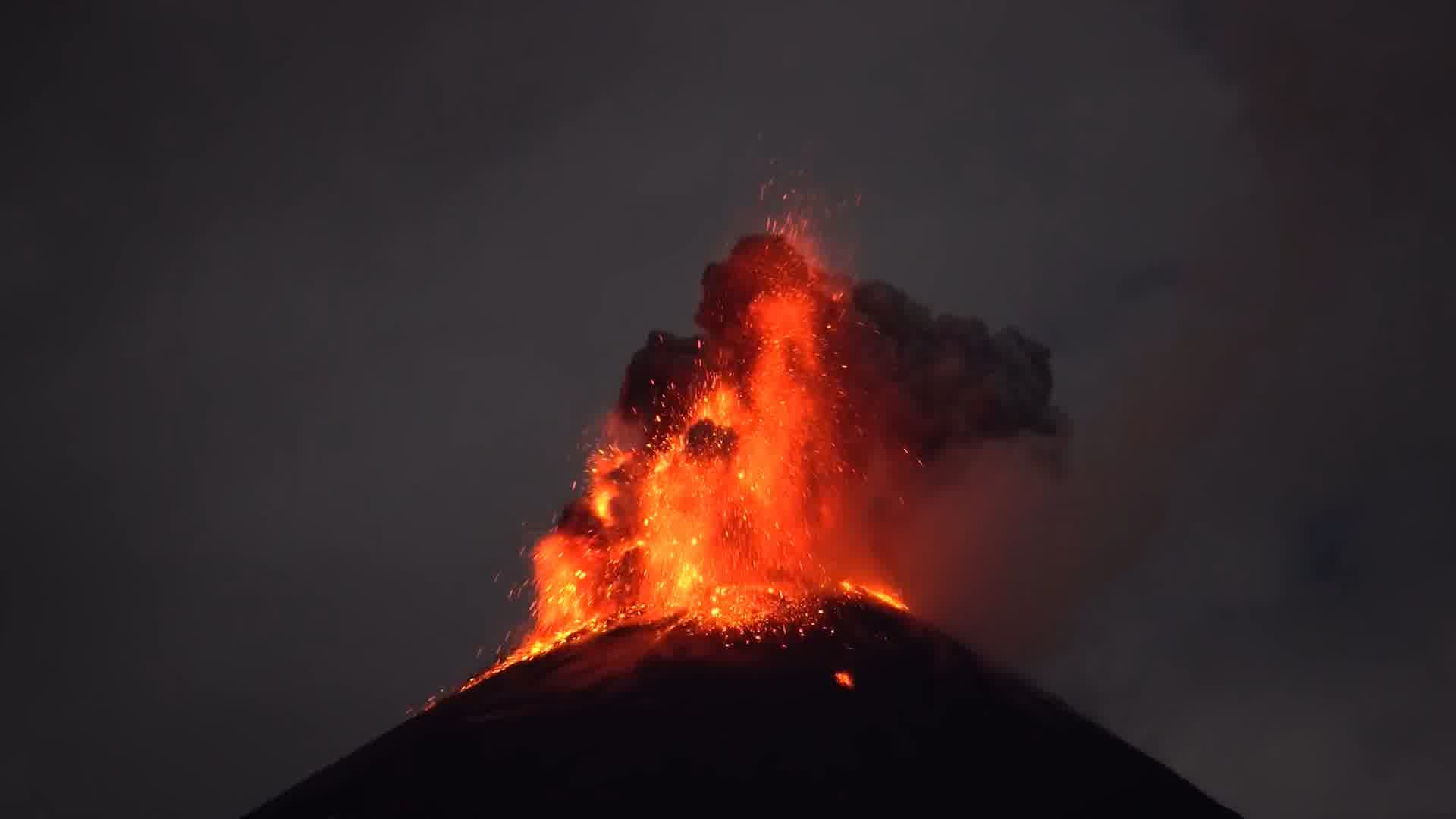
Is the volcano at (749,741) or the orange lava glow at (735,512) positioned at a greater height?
the orange lava glow at (735,512)

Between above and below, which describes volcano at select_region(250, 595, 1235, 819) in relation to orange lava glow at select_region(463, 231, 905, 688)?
below

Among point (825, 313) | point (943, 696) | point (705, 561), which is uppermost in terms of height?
point (825, 313)

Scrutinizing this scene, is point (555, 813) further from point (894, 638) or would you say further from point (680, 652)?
point (894, 638)

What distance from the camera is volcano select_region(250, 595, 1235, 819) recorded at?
50.3 meters

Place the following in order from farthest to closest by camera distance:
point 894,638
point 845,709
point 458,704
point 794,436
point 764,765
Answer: point 794,436
point 894,638
point 458,704
point 845,709
point 764,765

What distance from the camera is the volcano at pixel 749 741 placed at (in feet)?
165

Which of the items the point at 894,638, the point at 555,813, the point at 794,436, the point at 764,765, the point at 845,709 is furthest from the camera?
the point at 794,436

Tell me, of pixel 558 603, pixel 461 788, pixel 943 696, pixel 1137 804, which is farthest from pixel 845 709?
pixel 558 603

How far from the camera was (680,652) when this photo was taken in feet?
197

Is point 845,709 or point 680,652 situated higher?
point 680,652

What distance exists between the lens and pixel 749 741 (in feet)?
174

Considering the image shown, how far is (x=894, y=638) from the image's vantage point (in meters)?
64.5

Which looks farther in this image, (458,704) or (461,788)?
(458,704)

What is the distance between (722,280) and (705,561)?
15579mm
